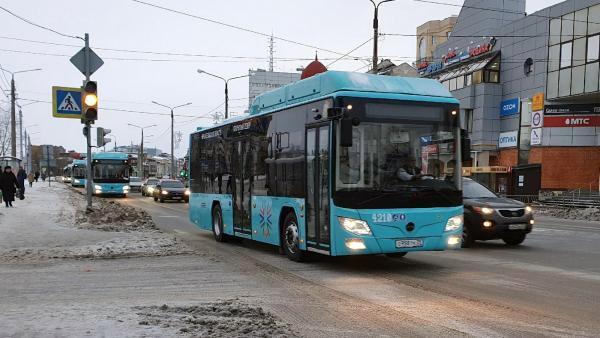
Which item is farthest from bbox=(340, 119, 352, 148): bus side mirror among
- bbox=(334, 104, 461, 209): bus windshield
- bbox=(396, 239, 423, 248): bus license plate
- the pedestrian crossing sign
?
the pedestrian crossing sign

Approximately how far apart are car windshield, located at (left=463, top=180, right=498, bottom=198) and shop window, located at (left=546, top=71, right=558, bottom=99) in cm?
2950

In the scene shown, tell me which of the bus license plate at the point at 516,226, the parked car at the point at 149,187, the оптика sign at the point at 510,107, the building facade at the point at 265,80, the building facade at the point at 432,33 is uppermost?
the building facade at the point at 432,33

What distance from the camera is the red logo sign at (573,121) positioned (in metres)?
39.6

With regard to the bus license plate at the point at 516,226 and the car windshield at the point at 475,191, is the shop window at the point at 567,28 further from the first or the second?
the bus license plate at the point at 516,226

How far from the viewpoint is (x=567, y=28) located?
38.8m

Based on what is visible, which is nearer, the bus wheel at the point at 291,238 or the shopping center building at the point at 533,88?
the bus wheel at the point at 291,238

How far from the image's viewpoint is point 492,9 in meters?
47.6

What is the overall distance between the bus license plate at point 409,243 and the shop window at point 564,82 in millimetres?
34315

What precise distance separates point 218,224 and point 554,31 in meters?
34.7

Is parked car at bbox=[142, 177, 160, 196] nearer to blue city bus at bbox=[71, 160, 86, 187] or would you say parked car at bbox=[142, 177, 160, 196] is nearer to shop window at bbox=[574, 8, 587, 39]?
blue city bus at bbox=[71, 160, 86, 187]

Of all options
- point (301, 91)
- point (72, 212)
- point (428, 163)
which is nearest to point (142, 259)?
point (301, 91)

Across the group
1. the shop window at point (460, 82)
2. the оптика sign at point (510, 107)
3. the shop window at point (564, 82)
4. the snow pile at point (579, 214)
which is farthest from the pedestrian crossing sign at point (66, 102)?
the shop window at point (460, 82)

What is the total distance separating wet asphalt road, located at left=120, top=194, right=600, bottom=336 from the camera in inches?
231

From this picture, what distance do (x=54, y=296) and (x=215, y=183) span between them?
6.87 metres
